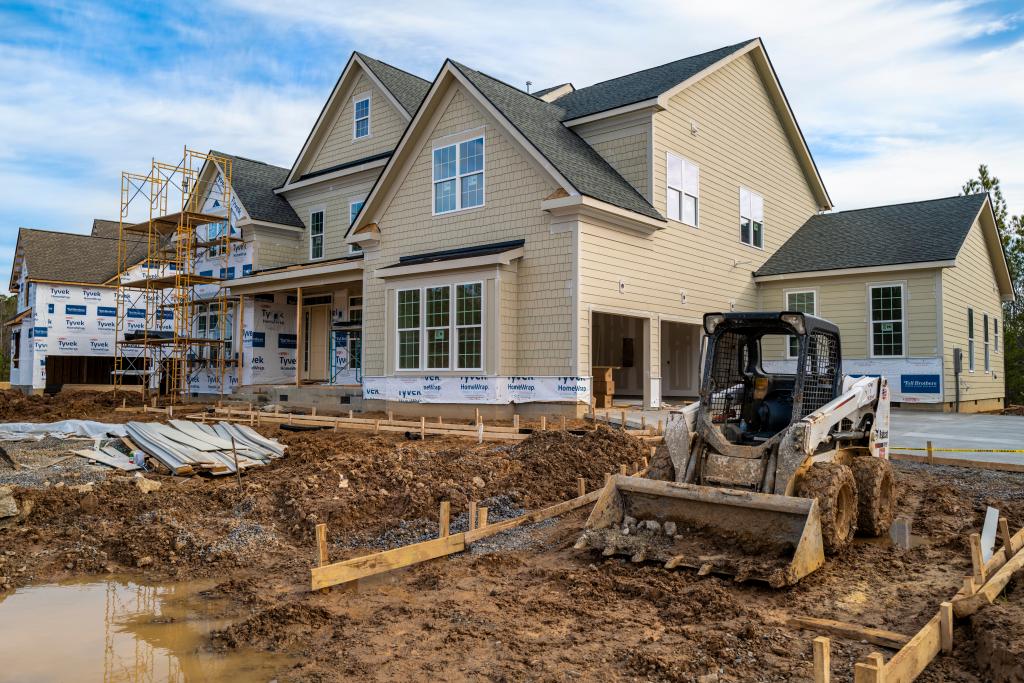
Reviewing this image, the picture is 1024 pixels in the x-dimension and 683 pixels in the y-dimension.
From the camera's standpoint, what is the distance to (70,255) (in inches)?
1406

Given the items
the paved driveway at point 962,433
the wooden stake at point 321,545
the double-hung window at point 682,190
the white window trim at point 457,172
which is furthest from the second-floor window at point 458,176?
the wooden stake at point 321,545

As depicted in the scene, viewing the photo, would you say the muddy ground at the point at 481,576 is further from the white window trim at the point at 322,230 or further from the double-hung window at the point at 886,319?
the white window trim at the point at 322,230

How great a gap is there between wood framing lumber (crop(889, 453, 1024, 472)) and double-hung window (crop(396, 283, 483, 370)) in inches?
340

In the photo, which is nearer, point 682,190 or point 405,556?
point 405,556

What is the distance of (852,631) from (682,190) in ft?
52.6

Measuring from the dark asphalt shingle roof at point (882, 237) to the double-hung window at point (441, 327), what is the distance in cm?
1015

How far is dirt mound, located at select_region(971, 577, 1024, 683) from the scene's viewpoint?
4277mm

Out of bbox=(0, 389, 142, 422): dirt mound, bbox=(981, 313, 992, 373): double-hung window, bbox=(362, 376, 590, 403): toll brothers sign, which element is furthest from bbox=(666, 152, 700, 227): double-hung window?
bbox=(0, 389, 142, 422): dirt mound

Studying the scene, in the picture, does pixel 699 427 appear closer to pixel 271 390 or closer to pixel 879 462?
pixel 879 462

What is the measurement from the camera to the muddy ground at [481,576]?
4.79m

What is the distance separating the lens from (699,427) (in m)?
7.44

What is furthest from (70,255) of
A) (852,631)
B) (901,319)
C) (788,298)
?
(852,631)

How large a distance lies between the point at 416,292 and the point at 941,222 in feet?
49.7

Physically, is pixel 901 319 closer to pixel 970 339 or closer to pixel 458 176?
pixel 970 339
